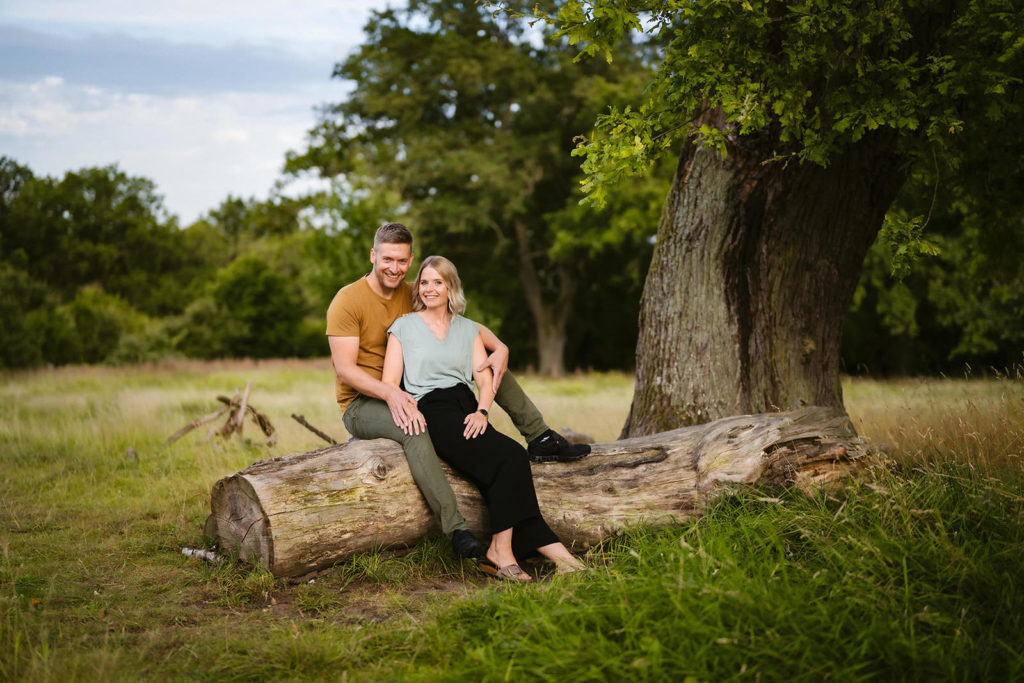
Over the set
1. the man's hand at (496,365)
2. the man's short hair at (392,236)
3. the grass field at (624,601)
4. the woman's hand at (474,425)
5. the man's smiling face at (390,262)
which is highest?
the man's short hair at (392,236)

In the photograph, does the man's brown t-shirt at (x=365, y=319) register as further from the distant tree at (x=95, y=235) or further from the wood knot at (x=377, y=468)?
the distant tree at (x=95, y=235)

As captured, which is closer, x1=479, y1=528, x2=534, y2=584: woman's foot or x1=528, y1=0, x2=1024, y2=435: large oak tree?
x1=479, y1=528, x2=534, y2=584: woman's foot

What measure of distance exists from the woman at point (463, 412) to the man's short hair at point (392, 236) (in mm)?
233

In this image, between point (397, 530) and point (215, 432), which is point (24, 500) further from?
point (397, 530)

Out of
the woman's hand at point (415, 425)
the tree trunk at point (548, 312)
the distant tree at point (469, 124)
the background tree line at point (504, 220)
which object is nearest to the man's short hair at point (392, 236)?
the woman's hand at point (415, 425)

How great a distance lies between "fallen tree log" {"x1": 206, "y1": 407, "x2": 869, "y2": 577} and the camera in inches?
170

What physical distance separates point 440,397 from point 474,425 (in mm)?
313

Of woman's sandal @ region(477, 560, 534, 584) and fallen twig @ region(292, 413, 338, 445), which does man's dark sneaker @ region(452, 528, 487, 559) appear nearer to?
woman's sandal @ region(477, 560, 534, 584)

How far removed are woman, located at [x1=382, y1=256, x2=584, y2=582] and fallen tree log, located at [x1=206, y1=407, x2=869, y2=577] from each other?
0.30m

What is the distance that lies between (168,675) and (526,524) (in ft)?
6.86

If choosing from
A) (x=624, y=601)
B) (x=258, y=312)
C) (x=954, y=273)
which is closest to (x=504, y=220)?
(x=954, y=273)

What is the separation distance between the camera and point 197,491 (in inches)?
263

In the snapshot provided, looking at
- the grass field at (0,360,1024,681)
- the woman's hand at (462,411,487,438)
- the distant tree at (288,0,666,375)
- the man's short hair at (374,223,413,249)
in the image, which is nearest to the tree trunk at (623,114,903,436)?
the grass field at (0,360,1024,681)

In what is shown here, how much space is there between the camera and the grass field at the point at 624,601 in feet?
9.25
